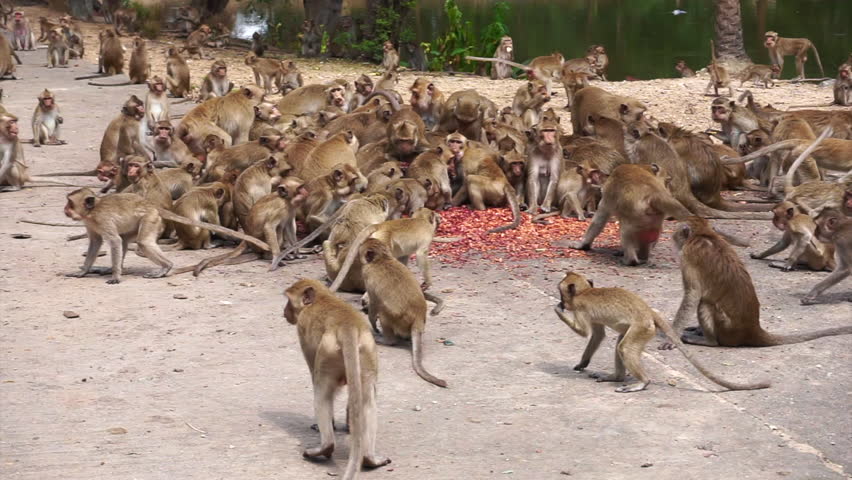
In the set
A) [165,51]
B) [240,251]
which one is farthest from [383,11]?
[240,251]

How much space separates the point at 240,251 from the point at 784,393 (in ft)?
16.4

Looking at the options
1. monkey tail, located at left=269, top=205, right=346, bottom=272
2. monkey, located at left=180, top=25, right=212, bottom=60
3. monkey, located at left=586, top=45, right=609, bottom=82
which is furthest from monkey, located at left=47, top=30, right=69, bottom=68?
monkey tail, located at left=269, top=205, right=346, bottom=272

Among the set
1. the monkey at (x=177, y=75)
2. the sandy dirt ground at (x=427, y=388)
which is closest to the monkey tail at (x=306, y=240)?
the sandy dirt ground at (x=427, y=388)

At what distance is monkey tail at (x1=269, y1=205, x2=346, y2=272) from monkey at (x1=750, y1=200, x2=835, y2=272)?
3561mm

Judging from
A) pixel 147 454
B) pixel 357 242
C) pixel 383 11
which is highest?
pixel 383 11

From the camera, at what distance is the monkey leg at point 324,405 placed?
5863 millimetres

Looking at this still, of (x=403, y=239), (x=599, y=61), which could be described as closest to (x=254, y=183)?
(x=403, y=239)

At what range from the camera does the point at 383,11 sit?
78.7ft

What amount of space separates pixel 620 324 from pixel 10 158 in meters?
8.17

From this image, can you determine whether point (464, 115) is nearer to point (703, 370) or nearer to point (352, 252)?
point (352, 252)

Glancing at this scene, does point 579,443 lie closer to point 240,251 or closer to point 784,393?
point 784,393

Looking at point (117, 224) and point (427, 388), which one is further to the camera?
point (117, 224)

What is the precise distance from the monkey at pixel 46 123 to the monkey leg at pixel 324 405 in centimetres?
1044

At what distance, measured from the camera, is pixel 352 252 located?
8719mm
